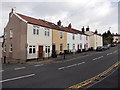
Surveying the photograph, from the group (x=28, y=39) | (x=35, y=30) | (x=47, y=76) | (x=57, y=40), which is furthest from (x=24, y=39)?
(x=47, y=76)

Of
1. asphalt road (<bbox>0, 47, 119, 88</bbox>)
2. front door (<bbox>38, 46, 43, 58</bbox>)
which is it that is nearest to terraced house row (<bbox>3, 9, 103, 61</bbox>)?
front door (<bbox>38, 46, 43, 58</bbox>)

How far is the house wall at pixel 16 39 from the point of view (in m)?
20.6

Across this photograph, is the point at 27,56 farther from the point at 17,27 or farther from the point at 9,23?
the point at 9,23

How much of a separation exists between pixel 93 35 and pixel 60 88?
41.8 metres

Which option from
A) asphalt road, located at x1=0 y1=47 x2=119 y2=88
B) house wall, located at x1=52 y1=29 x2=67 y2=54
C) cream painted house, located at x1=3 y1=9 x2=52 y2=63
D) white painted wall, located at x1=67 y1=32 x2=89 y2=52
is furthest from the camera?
white painted wall, located at x1=67 y1=32 x2=89 y2=52

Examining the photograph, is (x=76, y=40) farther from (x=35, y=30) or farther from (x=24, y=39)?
(x=24, y=39)

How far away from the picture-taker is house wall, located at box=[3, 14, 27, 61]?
20.6 metres

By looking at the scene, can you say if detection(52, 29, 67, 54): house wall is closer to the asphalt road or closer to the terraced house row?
the terraced house row

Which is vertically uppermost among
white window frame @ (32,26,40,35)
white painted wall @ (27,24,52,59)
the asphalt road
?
white window frame @ (32,26,40,35)

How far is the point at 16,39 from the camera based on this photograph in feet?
72.6

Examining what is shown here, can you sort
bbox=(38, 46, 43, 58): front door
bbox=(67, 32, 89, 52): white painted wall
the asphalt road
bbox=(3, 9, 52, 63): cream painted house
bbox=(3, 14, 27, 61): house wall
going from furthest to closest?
bbox=(67, 32, 89, 52): white painted wall → bbox=(38, 46, 43, 58): front door → bbox=(3, 14, 27, 61): house wall → bbox=(3, 9, 52, 63): cream painted house → the asphalt road

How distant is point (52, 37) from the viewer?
2591 centimetres

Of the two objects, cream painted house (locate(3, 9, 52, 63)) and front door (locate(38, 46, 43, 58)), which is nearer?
cream painted house (locate(3, 9, 52, 63))

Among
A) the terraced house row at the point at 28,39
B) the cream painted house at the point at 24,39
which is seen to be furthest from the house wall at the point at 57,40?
the cream painted house at the point at 24,39
